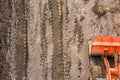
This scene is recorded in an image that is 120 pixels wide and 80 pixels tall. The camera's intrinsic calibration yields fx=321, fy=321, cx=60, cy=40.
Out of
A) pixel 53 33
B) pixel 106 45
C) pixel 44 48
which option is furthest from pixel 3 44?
pixel 106 45

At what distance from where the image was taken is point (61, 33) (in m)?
5.25

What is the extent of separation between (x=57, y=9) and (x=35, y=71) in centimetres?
107

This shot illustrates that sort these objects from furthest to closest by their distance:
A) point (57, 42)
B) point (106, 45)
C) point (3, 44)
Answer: point (57, 42), point (3, 44), point (106, 45)

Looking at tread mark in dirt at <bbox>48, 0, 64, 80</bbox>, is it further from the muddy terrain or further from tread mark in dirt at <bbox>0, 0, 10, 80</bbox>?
tread mark in dirt at <bbox>0, 0, 10, 80</bbox>

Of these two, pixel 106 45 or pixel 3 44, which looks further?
pixel 3 44

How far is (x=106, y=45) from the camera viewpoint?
4965 millimetres

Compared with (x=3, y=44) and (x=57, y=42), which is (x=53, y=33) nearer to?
(x=57, y=42)

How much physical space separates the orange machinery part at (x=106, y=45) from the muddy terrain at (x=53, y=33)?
23cm

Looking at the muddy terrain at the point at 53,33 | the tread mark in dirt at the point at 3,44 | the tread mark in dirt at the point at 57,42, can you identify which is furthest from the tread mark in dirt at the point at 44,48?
the tread mark in dirt at the point at 3,44

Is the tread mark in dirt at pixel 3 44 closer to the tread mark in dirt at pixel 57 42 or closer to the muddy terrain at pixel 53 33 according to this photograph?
the muddy terrain at pixel 53 33

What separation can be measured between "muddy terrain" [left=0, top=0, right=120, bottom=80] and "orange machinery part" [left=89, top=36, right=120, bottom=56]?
0.23 m

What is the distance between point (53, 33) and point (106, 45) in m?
0.89

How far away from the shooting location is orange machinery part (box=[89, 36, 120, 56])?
4.95m

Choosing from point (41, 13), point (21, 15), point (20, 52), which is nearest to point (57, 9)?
point (41, 13)
